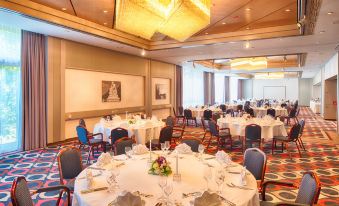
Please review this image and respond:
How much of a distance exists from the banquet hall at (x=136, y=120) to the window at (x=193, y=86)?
17.3 ft

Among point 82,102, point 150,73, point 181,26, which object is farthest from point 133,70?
point 181,26

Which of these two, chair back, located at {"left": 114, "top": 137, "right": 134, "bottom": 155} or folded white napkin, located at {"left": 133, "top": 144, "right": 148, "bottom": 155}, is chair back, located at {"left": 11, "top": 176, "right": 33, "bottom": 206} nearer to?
Answer: folded white napkin, located at {"left": 133, "top": 144, "right": 148, "bottom": 155}

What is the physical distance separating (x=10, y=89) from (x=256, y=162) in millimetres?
6748

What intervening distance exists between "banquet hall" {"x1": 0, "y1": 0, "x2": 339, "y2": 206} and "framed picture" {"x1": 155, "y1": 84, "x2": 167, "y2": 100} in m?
0.76

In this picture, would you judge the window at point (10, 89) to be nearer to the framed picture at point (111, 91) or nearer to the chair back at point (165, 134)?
the framed picture at point (111, 91)

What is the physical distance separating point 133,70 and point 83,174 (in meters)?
8.86

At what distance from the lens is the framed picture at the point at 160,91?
527 inches

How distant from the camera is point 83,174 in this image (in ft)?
9.05

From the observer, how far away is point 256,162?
334cm

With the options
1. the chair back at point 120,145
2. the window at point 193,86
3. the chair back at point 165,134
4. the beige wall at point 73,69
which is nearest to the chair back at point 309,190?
the chair back at point 120,145

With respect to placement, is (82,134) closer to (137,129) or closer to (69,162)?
(137,129)

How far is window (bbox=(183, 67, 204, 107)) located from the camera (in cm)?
1764

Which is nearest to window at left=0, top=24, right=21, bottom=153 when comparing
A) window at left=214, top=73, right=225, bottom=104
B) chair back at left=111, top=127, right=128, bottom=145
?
chair back at left=111, top=127, right=128, bottom=145

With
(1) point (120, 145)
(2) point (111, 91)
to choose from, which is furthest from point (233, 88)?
(1) point (120, 145)
